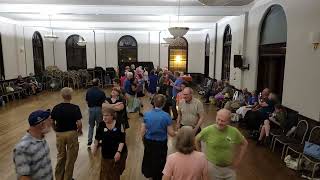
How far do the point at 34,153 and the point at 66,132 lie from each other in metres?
1.73

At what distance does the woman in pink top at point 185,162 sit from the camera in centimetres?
244

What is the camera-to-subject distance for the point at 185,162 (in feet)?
8.02

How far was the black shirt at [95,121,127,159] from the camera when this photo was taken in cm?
348

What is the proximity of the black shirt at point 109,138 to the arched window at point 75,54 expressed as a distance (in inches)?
693

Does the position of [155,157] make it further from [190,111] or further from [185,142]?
[185,142]

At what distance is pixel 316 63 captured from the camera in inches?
219

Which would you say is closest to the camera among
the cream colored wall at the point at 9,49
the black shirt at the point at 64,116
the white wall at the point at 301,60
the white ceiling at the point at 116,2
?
the black shirt at the point at 64,116

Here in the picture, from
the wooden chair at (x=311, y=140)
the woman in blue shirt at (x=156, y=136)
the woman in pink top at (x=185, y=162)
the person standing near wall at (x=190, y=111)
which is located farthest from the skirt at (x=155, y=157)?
the wooden chair at (x=311, y=140)

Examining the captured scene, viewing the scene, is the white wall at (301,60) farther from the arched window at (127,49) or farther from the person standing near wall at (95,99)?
the arched window at (127,49)

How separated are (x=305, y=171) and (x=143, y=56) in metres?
16.4

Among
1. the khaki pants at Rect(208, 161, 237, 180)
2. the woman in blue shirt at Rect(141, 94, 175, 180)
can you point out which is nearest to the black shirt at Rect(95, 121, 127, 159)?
the woman in blue shirt at Rect(141, 94, 175, 180)

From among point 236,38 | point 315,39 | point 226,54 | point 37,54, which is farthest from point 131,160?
point 37,54

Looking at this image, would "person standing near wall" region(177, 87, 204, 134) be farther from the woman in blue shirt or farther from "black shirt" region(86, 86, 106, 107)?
"black shirt" region(86, 86, 106, 107)

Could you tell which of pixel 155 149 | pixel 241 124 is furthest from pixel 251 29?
pixel 155 149
